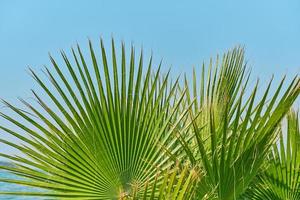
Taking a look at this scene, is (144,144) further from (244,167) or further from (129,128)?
(244,167)

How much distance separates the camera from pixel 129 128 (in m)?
1.82

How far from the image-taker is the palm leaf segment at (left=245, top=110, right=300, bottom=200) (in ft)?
7.22

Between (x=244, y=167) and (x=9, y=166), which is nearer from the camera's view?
(x=244, y=167)

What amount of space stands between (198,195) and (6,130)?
767 millimetres

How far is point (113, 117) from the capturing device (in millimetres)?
1812

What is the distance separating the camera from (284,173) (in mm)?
2238

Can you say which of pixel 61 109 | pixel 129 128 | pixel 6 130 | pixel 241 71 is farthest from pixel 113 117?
pixel 241 71

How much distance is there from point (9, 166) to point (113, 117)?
0.44m

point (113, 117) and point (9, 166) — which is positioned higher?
point (113, 117)

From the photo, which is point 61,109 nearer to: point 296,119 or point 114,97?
point 114,97

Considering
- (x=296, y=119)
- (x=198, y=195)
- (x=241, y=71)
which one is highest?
(x=241, y=71)

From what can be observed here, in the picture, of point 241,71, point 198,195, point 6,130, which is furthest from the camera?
point 241,71

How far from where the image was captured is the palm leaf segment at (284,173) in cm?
220

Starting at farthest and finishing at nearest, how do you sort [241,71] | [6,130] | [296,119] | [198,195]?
1. [241,71]
2. [296,119]
3. [6,130]
4. [198,195]
